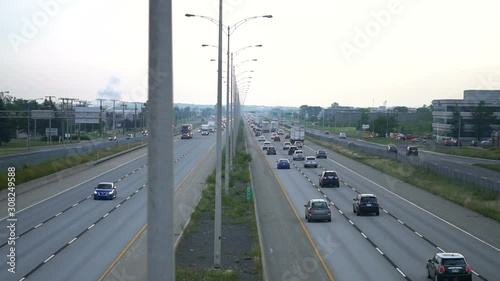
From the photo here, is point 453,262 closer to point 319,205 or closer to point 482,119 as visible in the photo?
point 319,205

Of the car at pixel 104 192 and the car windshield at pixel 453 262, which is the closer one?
the car windshield at pixel 453 262

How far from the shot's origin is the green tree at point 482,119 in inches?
4924

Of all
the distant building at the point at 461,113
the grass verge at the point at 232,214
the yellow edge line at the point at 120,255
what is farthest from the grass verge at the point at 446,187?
the distant building at the point at 461,113

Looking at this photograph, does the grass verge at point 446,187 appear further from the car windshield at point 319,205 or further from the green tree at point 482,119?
the green tree at point 482,119

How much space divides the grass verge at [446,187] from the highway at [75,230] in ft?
55.6

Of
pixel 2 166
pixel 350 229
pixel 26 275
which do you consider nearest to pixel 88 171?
pixel 2 166

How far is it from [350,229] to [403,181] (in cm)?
2740

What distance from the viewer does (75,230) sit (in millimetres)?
32219

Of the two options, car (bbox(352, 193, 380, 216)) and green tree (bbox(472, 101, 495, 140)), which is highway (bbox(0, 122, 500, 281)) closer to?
car (bbox(352, 193, 380, 216))

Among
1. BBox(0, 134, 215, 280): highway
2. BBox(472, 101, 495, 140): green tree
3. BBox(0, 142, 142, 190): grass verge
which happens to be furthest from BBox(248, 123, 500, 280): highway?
BBox(472, 101, 495, 140): green tree

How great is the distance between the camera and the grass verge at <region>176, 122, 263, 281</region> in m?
20.8

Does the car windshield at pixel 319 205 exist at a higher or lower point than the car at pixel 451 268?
lower

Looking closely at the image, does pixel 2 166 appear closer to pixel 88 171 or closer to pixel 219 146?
pixel 88 171

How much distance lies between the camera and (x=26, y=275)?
72.1 ft
